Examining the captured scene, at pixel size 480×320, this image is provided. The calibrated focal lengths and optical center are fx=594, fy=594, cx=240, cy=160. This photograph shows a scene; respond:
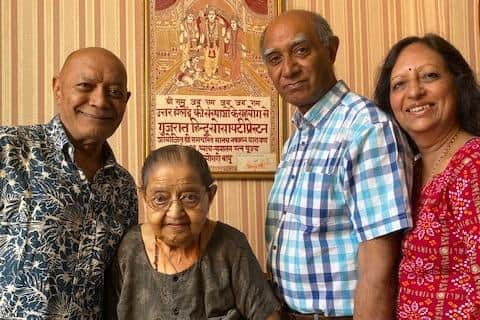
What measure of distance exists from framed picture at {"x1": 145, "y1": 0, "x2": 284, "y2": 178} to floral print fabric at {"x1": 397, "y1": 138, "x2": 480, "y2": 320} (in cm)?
136

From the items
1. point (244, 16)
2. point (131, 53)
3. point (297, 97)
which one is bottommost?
point (297, 97)

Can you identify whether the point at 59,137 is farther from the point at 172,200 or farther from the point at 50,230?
the point at 172,200

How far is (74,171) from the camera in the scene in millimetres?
1662

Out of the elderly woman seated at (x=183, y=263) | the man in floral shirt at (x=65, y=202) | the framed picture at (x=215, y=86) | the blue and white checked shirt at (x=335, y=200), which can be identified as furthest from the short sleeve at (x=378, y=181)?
the framed picture at (x=215, y=86)

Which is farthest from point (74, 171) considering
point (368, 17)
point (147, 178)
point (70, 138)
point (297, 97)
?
point (368, 17)

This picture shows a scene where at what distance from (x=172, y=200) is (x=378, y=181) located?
21.2 inches

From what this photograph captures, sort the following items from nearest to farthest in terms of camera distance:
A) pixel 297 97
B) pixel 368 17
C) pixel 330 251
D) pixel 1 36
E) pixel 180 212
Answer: pixel 180 212
pixel 330 251
pixel 297 97
pixel 1 36
pixel 368 17

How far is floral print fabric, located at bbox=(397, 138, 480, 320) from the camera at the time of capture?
1416 millimetres

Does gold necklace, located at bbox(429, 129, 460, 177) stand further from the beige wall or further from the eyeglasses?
the beige wall

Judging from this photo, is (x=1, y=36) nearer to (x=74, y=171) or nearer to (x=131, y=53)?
(x=131, y=53)

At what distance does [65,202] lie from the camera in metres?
1.61

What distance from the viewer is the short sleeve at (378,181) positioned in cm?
153

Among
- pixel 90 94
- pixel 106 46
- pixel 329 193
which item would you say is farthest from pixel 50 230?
pixel 106 46

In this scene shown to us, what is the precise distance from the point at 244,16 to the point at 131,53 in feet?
1.88
